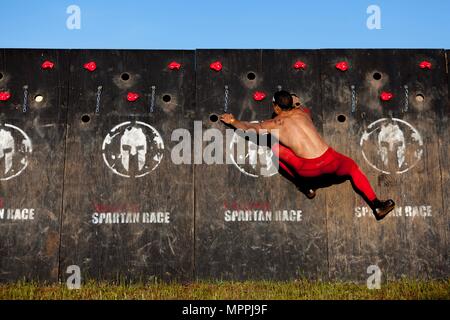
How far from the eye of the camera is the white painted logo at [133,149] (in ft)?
27.7

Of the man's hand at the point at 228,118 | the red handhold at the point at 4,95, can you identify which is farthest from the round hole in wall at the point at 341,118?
the red handhold at the point at 4,95

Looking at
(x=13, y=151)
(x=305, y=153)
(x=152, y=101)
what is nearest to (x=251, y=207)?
(x=305, y=153)

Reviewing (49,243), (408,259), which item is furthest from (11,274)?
(408,259)

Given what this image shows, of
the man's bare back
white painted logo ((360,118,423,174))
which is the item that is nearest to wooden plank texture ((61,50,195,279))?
the man's bare back

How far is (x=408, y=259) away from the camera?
8.29m

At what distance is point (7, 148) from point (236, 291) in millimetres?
3877

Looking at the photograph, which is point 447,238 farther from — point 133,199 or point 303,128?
point 133,199

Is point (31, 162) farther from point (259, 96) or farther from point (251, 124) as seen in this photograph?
point (259, 96)

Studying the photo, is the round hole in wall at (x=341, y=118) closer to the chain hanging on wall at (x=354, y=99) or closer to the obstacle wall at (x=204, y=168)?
the obstacle wall at (x=204, y=168)

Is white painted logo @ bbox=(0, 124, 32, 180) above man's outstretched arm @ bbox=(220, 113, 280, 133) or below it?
below

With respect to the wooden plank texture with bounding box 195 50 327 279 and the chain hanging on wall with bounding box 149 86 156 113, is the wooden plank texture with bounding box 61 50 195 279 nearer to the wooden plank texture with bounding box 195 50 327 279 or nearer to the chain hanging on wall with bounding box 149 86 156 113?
the chain hanging on wall with bounding box 149 86 156 113

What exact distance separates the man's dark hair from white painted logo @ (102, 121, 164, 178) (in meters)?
1.79

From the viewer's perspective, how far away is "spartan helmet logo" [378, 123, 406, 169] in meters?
8.53

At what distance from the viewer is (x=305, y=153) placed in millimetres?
8289
